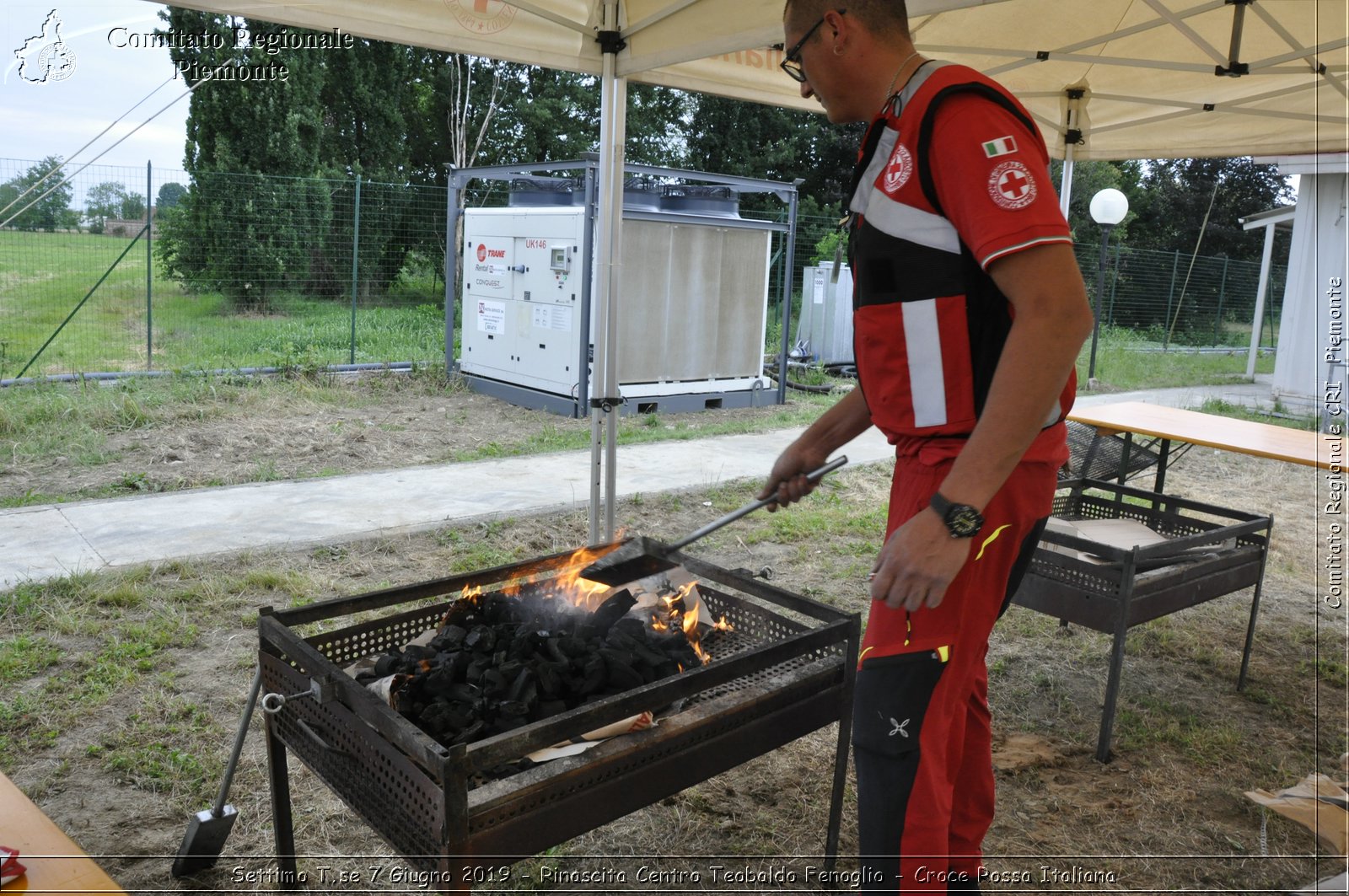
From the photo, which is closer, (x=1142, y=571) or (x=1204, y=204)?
(x=1142, y=571)

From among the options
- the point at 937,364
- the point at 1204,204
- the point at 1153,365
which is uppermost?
the point at 1204,204

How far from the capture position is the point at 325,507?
20.5 ft

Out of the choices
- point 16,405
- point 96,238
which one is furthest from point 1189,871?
point 96,238

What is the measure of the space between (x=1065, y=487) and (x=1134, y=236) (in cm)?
3083

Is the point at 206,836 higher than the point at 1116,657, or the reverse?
the point at 1116,657

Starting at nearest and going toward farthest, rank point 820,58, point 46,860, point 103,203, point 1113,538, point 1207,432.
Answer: point 46,860 < point 820,58 < point 1113,538 < point 1207,432 < point 103,203

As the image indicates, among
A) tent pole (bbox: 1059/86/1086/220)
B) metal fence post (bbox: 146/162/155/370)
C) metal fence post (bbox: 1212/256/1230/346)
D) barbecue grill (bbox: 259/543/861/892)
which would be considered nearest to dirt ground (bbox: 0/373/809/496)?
metal fence post (bbox: 146/162/155/370)

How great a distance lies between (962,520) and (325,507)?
5483 millimetres

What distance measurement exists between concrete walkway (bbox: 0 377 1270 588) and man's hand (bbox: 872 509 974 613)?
4633mm

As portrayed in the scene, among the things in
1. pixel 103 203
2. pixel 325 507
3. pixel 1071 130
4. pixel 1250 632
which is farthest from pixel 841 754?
pixel 103 203

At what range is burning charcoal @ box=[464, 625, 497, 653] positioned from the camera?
251 cm

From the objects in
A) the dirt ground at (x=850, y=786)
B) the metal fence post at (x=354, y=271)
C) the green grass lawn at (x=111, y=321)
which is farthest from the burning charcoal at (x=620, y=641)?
the metal fence post at (x=354, y=271)

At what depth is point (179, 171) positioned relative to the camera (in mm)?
10625

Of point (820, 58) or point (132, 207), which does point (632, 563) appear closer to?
point (820, 58)
